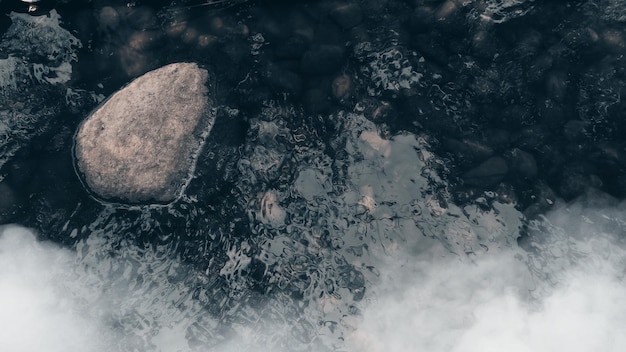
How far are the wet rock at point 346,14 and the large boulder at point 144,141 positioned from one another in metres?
1.80

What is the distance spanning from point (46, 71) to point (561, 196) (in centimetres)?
567

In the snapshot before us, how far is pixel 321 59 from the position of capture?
501cm

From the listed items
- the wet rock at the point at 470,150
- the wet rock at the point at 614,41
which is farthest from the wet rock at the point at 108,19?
the wet rock at the point at 614,41

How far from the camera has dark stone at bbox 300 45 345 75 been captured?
5008mm

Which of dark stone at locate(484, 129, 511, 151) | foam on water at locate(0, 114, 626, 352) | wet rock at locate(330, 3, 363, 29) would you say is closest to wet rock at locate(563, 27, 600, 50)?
dark stone at locate(484, 129, 511, 151)

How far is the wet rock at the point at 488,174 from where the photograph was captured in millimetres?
4820

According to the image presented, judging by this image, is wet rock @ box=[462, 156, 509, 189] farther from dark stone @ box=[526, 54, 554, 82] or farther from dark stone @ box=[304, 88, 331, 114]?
dark stone @ box=[304, 88, 331, 114]

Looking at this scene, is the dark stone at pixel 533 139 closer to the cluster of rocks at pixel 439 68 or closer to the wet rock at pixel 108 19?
the cluster of rocks at pixel 439 68

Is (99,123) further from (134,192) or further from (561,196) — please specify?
(561,196)

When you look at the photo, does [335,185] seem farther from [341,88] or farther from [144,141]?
[144,141]

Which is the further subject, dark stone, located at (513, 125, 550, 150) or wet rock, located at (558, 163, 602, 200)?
dark stone, located at (513, 125, 550, 150)

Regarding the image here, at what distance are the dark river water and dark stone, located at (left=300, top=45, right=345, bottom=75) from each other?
0.02 meters

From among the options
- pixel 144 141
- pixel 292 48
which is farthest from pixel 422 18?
pixel 144 141

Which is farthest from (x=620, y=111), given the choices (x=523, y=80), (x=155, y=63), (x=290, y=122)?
(x=155, y=63)
